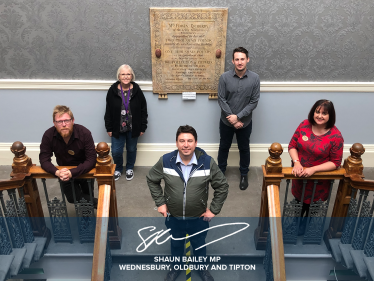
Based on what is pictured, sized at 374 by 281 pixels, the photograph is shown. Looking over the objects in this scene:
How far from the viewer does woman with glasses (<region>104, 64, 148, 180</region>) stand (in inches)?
150

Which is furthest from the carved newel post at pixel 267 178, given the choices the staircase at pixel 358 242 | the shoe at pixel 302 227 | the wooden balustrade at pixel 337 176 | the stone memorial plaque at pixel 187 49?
the stone memorial plaque at pixel 187 49

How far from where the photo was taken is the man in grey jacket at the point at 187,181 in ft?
7.97

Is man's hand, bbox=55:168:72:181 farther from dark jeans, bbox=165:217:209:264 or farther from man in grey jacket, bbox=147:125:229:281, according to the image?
dark jeans, bbox=165:217:209:264

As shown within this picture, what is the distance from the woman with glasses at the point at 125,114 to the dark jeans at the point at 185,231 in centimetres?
156

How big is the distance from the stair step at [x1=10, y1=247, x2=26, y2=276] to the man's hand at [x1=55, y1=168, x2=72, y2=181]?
0.79 m

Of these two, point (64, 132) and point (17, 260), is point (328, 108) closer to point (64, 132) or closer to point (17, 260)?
point (64, 132)

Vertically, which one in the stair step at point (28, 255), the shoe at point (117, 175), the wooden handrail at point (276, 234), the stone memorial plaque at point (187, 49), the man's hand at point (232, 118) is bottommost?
the stair step at point (28, 255)

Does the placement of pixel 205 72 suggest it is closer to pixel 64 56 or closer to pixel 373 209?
pixel 64 56

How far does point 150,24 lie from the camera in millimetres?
3766

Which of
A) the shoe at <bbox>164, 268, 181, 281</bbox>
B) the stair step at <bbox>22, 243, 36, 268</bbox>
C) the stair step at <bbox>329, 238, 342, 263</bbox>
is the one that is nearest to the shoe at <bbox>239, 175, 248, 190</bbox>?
the stair step at <bbox>329, 238, 342, 263</bbox>

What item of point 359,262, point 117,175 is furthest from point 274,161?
point 117,175

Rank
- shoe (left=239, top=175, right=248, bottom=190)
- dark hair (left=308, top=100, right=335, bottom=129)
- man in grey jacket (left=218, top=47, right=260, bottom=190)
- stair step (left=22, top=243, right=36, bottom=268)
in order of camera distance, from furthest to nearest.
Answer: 1. shoe (left=239, top=175, right=248, bottom=190)
2. man in grey jacket (left=218, top=47, right=260, bottom=190)
3. stair step (left=22, top=243, right=36, bottom=268)
4. dark hair (left=308, top=100, right=335, bottom=129)

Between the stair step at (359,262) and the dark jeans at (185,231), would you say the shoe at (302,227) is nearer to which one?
the stair step at (359,262)

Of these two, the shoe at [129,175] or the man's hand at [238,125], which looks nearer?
the man's hand at [238,125]
